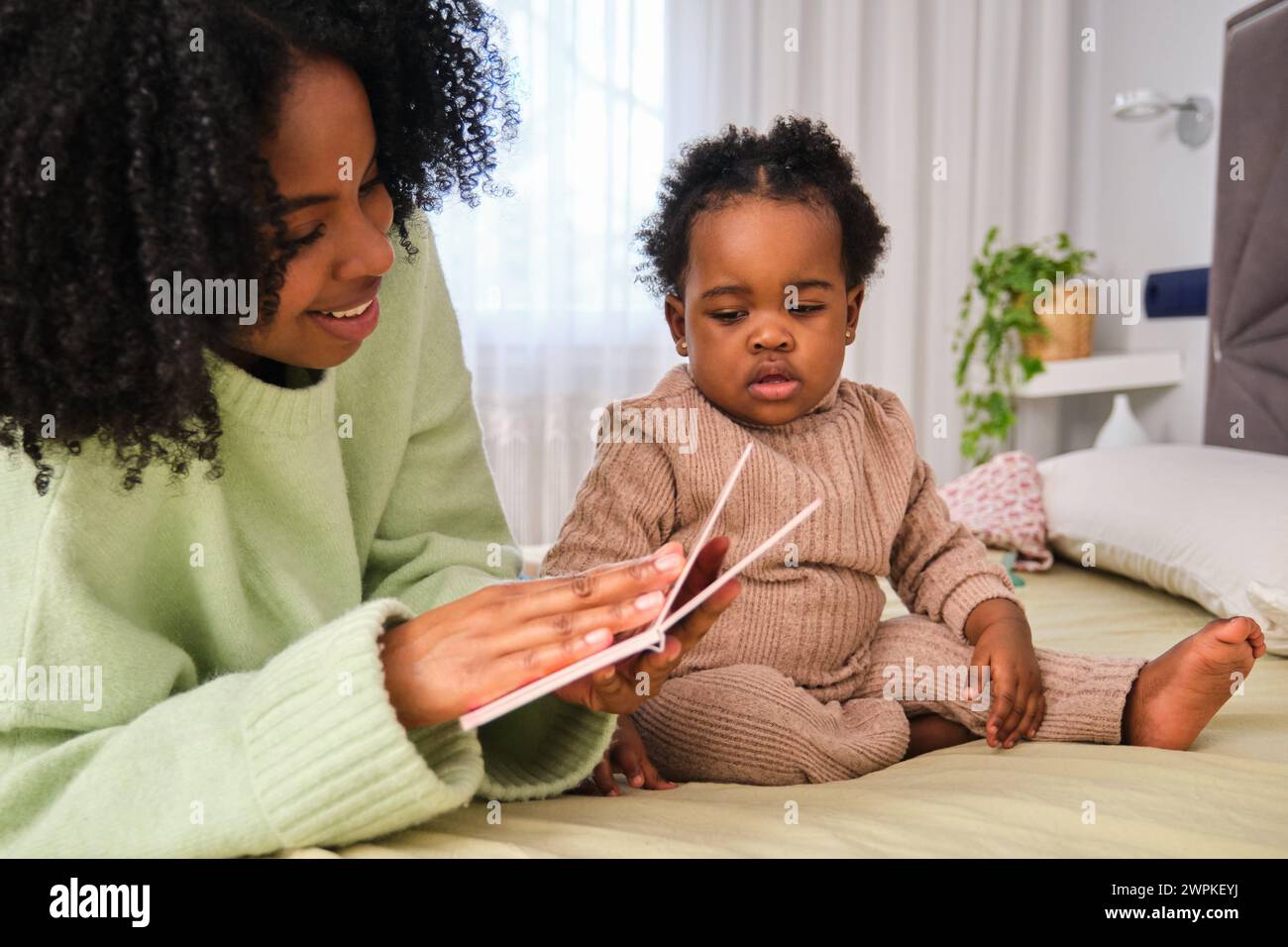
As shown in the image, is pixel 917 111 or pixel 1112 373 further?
pixel 917 111

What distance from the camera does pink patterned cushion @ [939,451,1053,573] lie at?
6.68ft

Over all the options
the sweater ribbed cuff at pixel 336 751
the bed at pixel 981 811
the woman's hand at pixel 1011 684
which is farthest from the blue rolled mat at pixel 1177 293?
the sweater ribbed cuff at pixel 336 751

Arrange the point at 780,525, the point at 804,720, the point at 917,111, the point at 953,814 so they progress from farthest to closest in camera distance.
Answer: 1. the point at 917,111
2. the point at 780,525
3. the point at 804,720
4. the point at 953,814

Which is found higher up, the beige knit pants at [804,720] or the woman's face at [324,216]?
the woman's face at [324,216]

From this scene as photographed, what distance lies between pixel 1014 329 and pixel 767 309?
2.09 meters

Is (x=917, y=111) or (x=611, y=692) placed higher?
(x=917, y=111)

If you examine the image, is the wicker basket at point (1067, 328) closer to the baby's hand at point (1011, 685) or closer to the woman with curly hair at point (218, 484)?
the baby's hand at point (1011, 685)

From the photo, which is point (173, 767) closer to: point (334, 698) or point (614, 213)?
point (334, 698)

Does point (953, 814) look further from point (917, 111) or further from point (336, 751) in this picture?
point (917, 111)

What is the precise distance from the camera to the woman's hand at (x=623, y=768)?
93 cm

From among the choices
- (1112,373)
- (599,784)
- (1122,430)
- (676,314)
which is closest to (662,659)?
(599,784)

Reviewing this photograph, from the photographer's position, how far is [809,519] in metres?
1.24

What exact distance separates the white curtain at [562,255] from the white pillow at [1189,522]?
5.10 feet

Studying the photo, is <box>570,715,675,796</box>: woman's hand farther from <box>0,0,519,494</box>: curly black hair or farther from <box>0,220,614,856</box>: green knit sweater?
<box>0,0,519,494</box>: curly black hair
